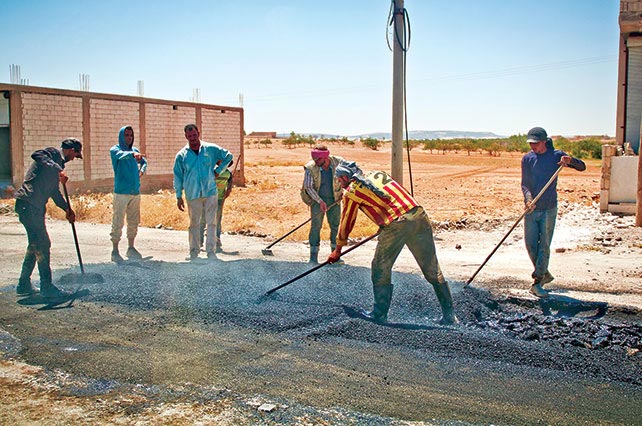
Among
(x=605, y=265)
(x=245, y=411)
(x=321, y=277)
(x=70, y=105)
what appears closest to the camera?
(x=245, y=411)

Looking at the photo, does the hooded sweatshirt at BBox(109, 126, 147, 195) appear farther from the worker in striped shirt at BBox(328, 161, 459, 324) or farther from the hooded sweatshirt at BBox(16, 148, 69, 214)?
the worker in striped shirt at BBox(328, 161, 459, 324)

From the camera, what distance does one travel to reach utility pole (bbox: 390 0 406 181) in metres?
11.5

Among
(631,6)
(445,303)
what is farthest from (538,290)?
(631,6)

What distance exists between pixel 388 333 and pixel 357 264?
3.35m

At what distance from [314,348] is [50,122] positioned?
14853 mm

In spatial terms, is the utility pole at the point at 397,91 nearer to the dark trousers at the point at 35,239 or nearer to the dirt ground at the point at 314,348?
the dirt ground at the point at 314,348

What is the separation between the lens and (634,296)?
7.12 meters

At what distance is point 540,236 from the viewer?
7.33 meters

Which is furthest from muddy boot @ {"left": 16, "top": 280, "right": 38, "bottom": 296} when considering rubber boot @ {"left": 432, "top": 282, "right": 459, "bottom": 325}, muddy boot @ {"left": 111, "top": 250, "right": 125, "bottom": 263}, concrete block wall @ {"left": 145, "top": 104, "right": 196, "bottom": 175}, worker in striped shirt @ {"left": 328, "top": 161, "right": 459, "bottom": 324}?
concrete block wall @ {"left": 145, "top": 104, "right": 196, "bottom": 175}

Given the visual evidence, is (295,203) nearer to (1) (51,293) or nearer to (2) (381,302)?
(1) (51,293)

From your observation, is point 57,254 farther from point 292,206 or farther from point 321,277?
point 292,206

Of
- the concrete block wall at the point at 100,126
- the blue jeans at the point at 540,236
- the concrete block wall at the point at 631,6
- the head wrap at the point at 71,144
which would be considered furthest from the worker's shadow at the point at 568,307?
the concrete block wall at the point at 100,126

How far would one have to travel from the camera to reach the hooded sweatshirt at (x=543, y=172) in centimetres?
722

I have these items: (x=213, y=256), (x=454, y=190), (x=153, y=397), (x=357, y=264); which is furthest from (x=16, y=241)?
(x=454, y=190)
